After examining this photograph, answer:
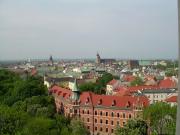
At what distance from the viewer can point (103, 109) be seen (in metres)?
53.6

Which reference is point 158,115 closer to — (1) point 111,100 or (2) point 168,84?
(1) point 111,100

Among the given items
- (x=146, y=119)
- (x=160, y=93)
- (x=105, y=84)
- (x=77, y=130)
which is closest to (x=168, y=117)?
(x=146, y=119)

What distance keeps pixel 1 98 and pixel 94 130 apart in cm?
1569

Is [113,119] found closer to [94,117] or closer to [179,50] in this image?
[94,117]

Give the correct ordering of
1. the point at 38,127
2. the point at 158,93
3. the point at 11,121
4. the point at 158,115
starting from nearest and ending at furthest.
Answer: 1. the point at 38,127
2. the point at 11,121
3. the point at 158,115
4. the point at 158,93

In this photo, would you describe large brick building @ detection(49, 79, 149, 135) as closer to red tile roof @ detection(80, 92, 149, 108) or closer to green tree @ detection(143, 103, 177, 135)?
red tile roof @ detection(80, 92, 149, 108)

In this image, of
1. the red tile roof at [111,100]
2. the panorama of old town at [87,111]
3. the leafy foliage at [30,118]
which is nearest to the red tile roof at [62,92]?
the panorama of old town at [87,111]

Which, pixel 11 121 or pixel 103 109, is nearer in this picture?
pixel 11 121

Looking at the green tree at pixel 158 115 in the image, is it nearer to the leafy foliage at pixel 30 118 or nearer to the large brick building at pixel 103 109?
the leafy foliage at pixel 30 118

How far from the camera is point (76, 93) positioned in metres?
56.4

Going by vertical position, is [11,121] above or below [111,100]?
above

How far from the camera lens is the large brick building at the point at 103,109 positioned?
51.3 metres

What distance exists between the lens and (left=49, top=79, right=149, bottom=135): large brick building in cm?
5134

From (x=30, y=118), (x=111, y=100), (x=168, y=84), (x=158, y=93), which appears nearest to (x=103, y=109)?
(x=111, y=100)
